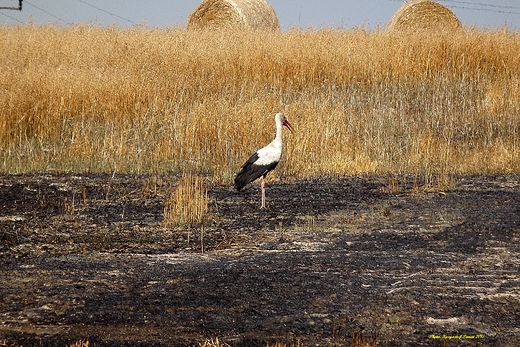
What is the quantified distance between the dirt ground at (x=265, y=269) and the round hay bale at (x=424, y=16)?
13710mm

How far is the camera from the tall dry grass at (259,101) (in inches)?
505

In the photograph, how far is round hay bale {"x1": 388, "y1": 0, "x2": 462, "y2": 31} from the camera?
2319 cm

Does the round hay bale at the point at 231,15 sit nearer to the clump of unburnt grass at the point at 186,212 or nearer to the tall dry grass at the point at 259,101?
the tall dry grass at the point at 259,101

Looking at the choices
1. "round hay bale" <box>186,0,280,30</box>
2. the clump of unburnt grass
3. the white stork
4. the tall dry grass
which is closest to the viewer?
the clump of unburnt grass

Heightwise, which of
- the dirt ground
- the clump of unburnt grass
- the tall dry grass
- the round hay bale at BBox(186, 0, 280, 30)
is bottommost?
the dirt ground

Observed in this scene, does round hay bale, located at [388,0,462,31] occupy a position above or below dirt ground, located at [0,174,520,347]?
above

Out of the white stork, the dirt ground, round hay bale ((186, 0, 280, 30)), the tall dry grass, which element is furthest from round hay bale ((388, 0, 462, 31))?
the white stork

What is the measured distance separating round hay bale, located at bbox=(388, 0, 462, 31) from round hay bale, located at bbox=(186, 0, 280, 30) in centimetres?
400

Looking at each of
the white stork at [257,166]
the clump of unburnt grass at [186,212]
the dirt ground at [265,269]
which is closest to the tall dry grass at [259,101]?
the white stork at [257,166]

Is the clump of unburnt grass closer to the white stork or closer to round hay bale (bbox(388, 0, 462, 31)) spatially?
the white stork

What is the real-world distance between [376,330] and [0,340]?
2282 mm

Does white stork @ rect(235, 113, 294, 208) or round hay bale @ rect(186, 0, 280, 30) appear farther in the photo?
round hay bale @ rect(186, 0, 280, 30)

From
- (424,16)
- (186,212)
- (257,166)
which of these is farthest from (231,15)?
(186,212)

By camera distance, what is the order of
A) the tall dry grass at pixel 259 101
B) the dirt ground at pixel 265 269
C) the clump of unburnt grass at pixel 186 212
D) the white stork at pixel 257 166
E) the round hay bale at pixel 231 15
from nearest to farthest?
the dirt ground at pixel 265 269
the clump of unburnt grass at pixel 186 212
the white stork at pixel 257 166
the tall dry grass at pixel 259 101
the round hay bale at pixel 231 15
